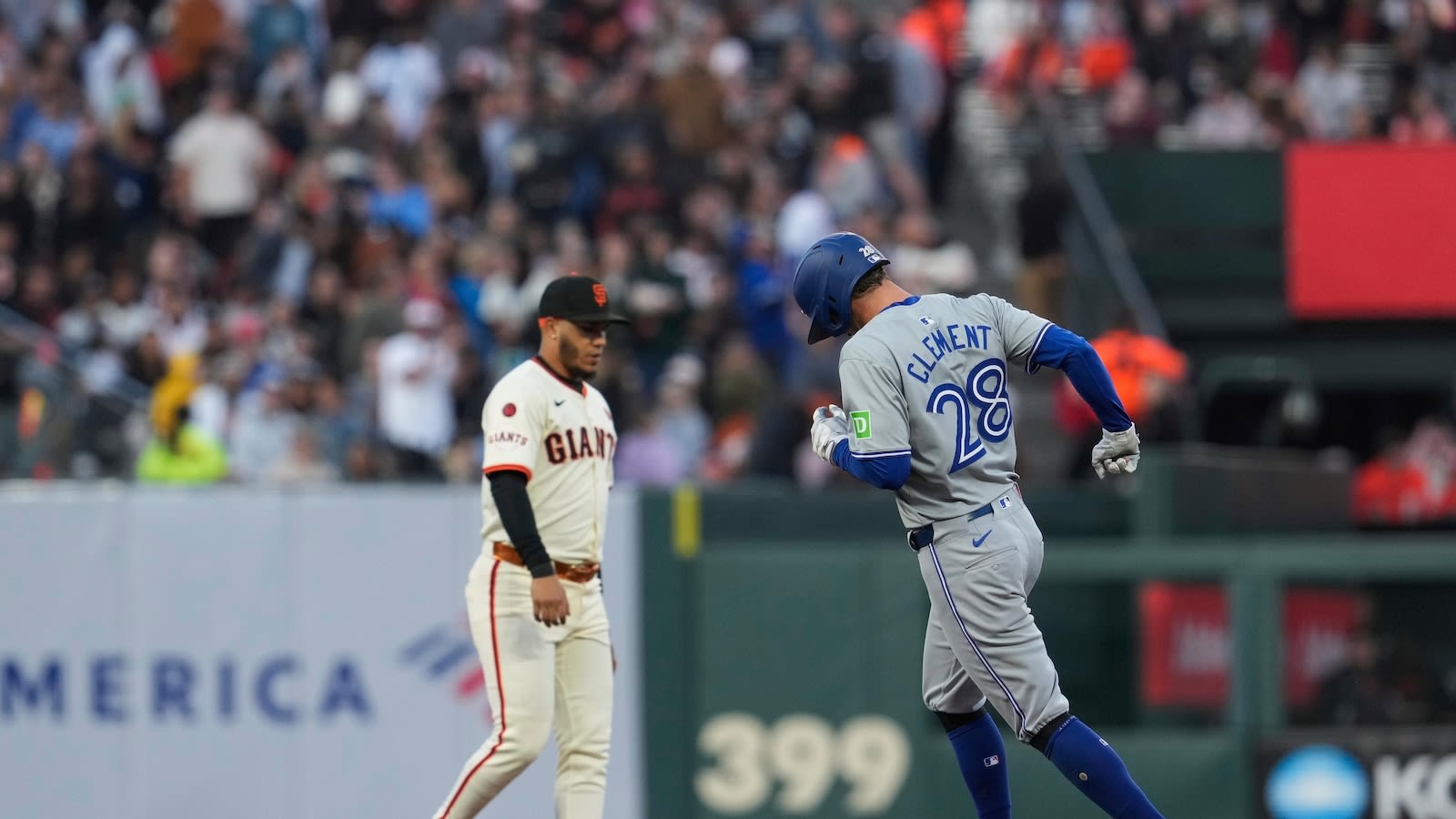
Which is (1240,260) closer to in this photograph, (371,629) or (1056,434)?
(1056,434)

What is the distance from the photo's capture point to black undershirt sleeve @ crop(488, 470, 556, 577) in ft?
23.4

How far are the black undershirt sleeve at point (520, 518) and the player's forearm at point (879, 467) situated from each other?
3.78ft

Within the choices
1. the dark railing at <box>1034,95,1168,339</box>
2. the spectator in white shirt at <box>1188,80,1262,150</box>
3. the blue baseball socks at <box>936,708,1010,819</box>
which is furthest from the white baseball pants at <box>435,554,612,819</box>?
the spectator in white shirt at <box>1188,80,1262,150</box>

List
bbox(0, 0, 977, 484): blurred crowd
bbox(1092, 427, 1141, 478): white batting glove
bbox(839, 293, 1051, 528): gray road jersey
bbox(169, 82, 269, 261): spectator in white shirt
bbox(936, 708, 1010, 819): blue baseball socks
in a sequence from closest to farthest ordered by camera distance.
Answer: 1. bbox(839, 293, 1051, 528): gray road jersey
2. bbox(1092, 427, 1141, 478): white batting glove
3. bbox(936, 708, 1010, 819): blue baseball socks
4. bbox(0, 0, 977, 484): blurred crowd
5. bbox(169, 82, 269, 261): spectator in white shirt

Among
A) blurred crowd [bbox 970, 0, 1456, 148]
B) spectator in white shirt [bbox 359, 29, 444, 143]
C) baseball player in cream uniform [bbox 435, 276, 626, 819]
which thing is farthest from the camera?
blurred crowd [bbox 970, 0, 1456, 148]

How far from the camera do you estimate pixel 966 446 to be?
6770 mm

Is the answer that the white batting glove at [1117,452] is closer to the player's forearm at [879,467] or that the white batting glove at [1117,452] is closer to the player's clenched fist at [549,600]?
the player's forearm at [879,467]

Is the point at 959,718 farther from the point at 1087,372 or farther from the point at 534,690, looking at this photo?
the point at 534,690

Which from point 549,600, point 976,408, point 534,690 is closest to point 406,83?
point 534,690

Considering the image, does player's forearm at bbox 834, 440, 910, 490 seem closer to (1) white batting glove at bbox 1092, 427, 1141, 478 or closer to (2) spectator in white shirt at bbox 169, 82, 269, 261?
(1) white batting glove at bbox 1092, 427, 1141, 478

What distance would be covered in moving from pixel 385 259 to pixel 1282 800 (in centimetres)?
697

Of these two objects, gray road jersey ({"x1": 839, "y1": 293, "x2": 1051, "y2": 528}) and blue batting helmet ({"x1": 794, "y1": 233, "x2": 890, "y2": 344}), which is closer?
gray road jersey ({"x1": 839, "y1": 293, "x2": 1051, "y2": 528})

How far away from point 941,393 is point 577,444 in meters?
1.46

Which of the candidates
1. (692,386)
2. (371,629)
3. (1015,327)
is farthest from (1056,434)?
(1015,327)
